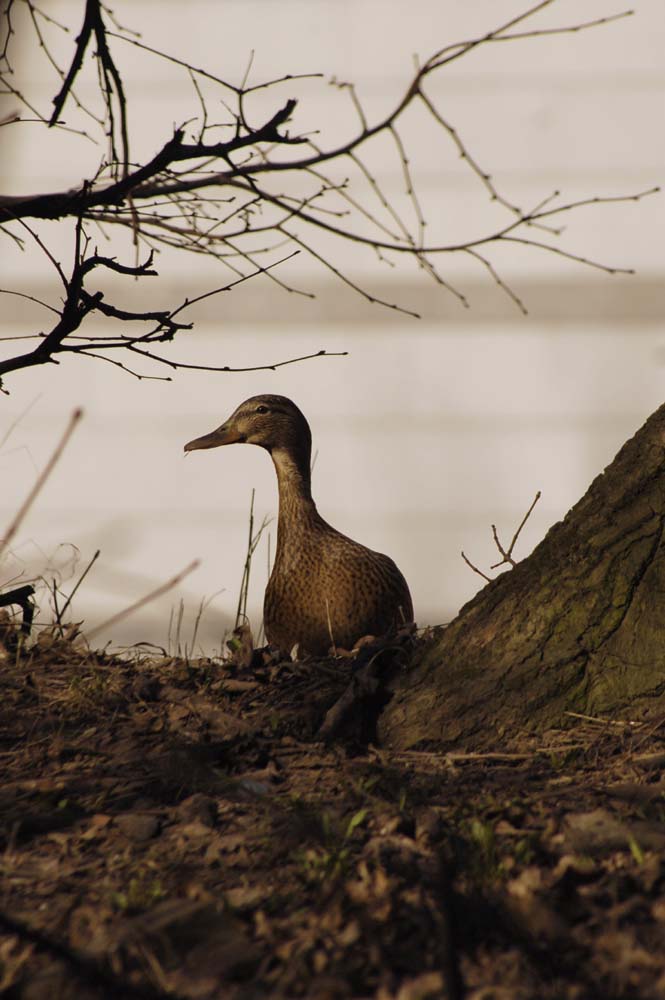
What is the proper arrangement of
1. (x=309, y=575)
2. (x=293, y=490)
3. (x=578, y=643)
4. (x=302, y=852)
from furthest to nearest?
(x=293, y=490), (x=309, y=575), (x=578, y=643), (x=302, y=852)

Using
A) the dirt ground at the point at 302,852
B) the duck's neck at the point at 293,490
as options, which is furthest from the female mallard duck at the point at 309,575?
the dirt ground at the point at 302,852

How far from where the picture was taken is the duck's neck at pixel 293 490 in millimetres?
4336

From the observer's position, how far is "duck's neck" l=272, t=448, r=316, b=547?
14.2 ft

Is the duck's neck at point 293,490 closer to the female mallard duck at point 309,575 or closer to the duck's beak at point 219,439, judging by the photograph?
the female mallard duck at point 309,575

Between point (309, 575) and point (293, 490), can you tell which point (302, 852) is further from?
point (293, 490)

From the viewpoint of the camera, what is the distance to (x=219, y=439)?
14.6ft

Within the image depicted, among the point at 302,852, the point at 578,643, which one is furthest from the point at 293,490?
the point at 302,852

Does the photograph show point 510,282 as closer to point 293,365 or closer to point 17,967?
point 293,365

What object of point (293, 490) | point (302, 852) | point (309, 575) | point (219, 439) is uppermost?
point (219, 439)

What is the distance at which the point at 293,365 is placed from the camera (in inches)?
199

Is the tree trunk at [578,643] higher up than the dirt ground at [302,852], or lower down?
higher up

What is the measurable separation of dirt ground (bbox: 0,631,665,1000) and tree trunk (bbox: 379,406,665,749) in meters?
0.08

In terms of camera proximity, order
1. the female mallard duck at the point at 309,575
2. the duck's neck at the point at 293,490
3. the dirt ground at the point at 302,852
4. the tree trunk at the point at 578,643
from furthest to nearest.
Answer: the duck's neck at the point at 293,490 < the female mallard duck at the point at 309,575 < the tree trunk at the point at 578,643 < the dirt ground at the point at 302,852

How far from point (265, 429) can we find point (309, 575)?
0.64m
